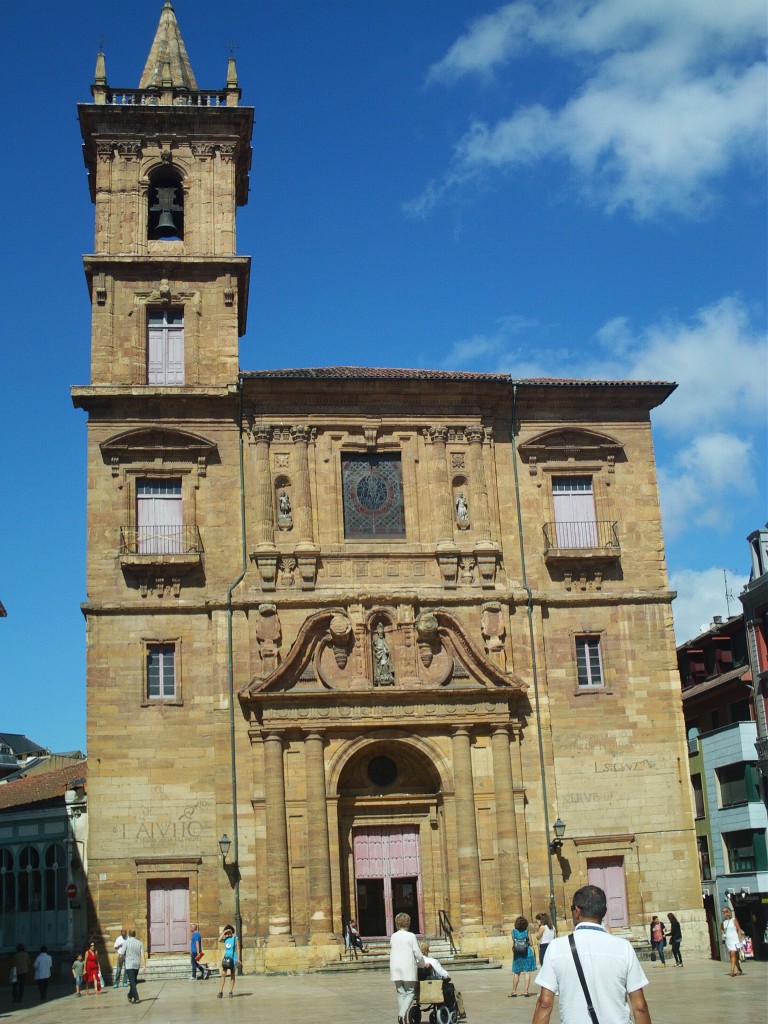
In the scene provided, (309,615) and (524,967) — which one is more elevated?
(309,615)

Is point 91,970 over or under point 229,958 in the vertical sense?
under

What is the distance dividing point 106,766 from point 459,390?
45.0 ft

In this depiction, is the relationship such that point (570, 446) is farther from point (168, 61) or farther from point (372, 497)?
point (168, 61)

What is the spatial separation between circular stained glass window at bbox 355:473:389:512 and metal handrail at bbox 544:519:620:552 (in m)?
4.55

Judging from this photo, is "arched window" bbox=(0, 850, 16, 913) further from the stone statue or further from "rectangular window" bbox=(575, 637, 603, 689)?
"rectangular window" bbox=(575, 637, 603, 689)

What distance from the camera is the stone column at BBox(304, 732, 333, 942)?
99.1 ft

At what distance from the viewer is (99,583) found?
3247 centimetres

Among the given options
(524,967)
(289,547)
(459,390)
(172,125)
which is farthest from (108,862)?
(172,125)

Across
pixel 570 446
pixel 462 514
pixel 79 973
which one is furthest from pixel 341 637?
pixel 79 973

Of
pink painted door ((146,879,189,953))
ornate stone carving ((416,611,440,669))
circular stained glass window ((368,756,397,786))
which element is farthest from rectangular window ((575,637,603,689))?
pink painted door ((146,879,189,953))

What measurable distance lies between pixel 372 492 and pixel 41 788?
64.1 feet

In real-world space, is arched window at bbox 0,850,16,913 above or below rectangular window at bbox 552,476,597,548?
below

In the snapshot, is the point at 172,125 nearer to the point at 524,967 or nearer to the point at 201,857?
the point at 201,857

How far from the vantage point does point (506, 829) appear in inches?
1241
